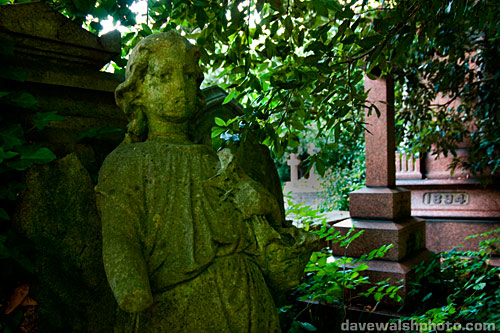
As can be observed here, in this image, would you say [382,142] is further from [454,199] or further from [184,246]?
[184,246]

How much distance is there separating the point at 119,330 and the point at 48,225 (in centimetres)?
51

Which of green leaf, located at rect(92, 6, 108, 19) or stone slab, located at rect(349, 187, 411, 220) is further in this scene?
stone slab, located at rect(349, 187, 411, 220)

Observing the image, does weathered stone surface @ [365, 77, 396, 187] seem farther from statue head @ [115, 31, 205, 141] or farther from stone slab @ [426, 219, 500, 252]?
statue head @ [115, 31, 205, 141]

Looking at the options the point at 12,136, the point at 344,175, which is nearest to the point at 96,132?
the point at 12,136

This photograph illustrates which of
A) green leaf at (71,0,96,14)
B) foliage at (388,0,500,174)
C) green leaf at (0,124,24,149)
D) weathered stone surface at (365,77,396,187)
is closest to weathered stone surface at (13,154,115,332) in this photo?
green leaf at (0,124,24,149)

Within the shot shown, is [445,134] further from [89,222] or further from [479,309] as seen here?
[89,222]

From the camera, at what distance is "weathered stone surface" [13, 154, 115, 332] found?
1503mm

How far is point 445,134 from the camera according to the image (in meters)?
5.24

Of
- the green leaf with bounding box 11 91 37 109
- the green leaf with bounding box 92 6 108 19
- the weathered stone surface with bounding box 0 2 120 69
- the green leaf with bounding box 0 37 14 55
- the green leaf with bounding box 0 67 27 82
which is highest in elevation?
Answer: the green leaf with bounding box 92 6 108 19

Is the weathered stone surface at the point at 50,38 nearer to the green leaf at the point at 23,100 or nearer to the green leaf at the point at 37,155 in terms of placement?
the green leaf at the point at 23,100

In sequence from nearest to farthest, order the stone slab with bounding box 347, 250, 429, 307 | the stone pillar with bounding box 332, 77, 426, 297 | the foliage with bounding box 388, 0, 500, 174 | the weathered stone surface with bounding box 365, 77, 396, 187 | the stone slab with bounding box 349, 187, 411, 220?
the foliage with bounding box 388, 0, 500, 174 < the stone slab with bounding box 347, 250, 429, 307 < the stone pillar with bounding box 332, 77, 426, 297 < the stone slab with bounding box 349, 187, 411, 220 < the weathered stone surface with bounding box 365, 77, 396, 187

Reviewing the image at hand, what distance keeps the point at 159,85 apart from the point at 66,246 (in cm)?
74

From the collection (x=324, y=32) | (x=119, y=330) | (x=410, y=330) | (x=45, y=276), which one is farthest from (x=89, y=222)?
(x=410, y=330)

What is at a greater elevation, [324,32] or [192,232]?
[324,32]
